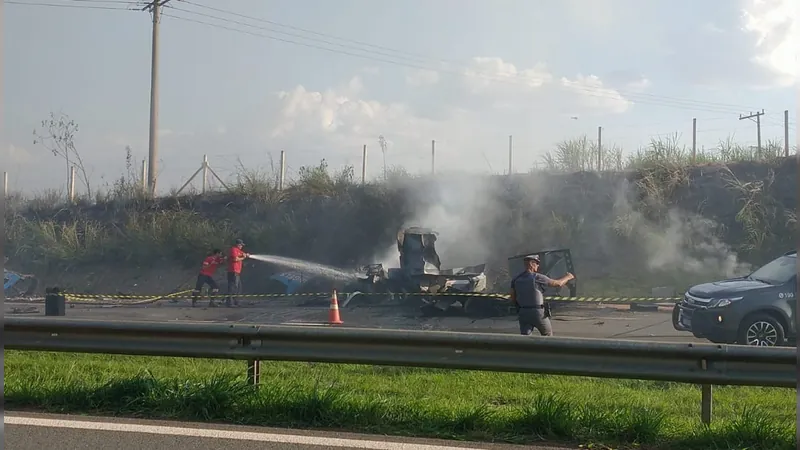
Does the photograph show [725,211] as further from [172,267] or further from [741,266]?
[172,267]

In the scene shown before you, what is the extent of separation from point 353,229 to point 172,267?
632cm

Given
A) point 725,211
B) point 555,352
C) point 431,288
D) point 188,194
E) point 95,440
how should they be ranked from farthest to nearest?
1. point 188,194
2. point 725,211
3. point 431,288
4. point 555,352
5. point 95,440

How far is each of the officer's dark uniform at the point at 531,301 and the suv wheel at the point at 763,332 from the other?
10.4 feet

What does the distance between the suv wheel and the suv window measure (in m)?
0.62

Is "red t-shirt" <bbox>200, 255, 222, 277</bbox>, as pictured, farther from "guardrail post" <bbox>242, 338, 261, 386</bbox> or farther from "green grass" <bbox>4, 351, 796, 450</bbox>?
"guardrail post" <bbox>242, 338, 261, 386</bbox>

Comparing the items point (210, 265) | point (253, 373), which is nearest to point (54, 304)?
point (210, 265)

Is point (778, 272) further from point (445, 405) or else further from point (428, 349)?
point (428, 349)

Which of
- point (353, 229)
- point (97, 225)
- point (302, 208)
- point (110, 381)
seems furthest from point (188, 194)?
point (110, 381)

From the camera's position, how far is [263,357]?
5.82 meters

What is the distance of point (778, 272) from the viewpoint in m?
10.8

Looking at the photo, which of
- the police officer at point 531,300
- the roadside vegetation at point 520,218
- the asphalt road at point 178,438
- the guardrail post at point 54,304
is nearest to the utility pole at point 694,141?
the roadside vegetation at point 520,218

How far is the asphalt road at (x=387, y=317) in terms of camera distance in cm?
1300

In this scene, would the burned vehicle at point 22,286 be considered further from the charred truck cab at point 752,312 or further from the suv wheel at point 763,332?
the suv wheel at point 763,332

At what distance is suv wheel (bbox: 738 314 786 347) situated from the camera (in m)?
10.3
